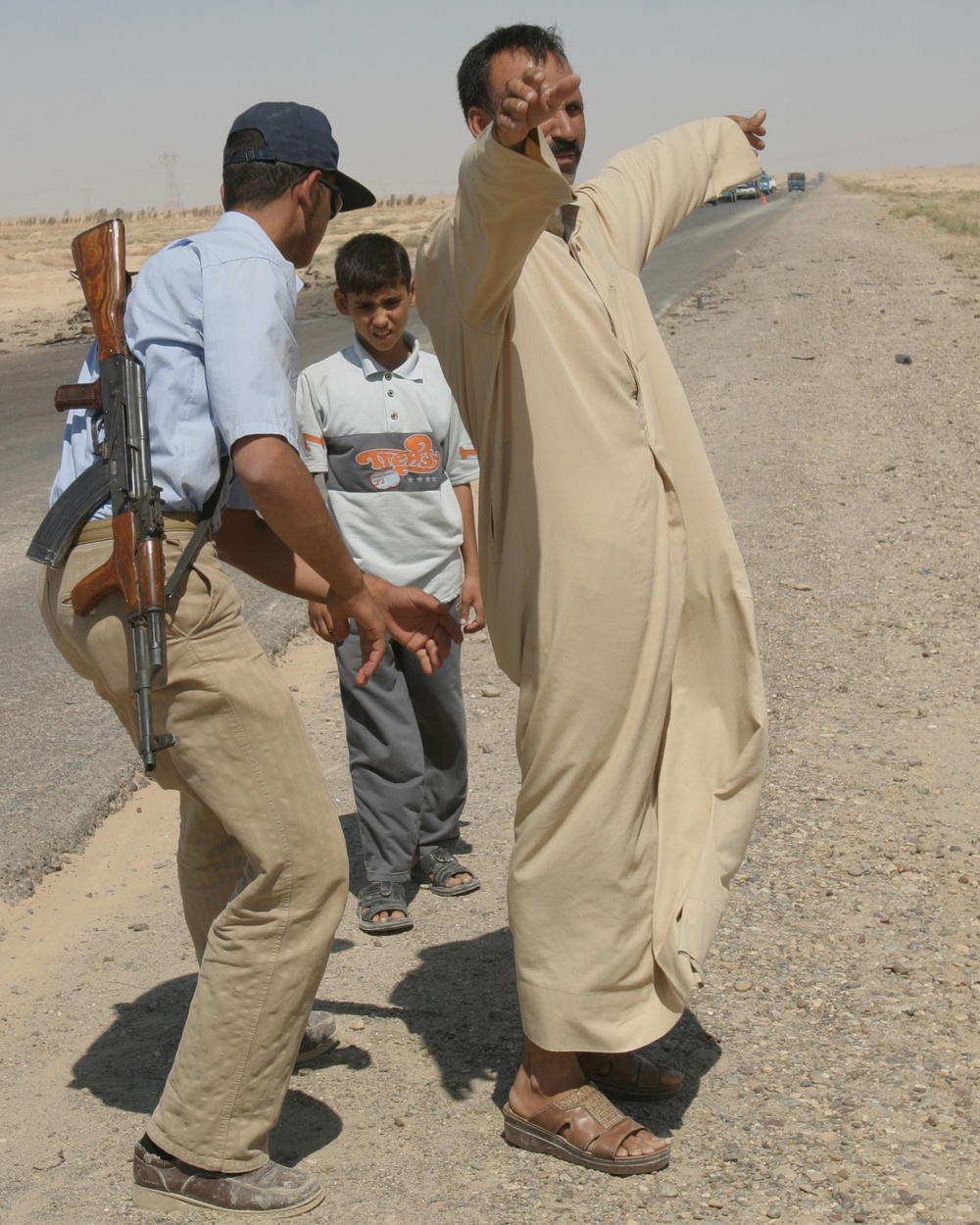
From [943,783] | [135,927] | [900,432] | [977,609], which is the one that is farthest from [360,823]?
[900,432]

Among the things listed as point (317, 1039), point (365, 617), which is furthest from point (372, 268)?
point (317, 1039)

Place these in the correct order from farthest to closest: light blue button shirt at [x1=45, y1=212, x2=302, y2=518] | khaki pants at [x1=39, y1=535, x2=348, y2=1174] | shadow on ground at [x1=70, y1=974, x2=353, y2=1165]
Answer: shadow on ground at [x1=70, y1=974, x2=353, y2=1165] → khaki pants at [x1=39, y1=535, x2=348, y2=1174] → light blue button shirt at [x1=45, y1=212, x2=302, y2=518]

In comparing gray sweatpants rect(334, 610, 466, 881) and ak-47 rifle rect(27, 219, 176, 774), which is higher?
ak-47 rifle rect(27, 219, 176, 774)

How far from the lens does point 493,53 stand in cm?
307

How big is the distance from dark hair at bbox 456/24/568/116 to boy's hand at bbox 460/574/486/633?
1552 mm

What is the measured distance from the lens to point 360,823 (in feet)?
14.4

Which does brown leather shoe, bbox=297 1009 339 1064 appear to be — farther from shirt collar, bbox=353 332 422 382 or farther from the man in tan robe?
shirt collar, bbox=353 332 422 382

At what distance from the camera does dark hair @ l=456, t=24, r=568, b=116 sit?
305 centimetres

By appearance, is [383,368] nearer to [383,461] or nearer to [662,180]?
Result: [383,461]

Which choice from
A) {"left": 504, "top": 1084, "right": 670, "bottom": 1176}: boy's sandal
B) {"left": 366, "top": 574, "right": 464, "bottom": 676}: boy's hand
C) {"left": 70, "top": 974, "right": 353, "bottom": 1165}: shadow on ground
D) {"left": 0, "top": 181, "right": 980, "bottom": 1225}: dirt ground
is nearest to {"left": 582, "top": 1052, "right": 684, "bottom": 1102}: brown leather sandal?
{"left": 0, "top": 181, "right": 980, "bottom": 1225}: dirt ground

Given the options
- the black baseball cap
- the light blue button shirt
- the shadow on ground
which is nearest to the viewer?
the light blue button shirt

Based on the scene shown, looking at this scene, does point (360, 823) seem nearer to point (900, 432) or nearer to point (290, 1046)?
point (290, 1046)

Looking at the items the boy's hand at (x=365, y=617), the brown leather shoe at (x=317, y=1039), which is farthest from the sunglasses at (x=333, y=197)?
the brown leather shoe at (x=317, y=1039)

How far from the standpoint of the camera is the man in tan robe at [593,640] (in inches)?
113
